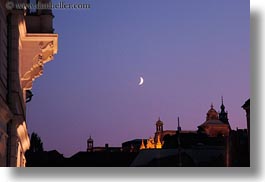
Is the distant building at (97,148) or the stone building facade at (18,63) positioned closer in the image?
the distant building at (97,148)

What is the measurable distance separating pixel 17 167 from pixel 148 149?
0.64 meters

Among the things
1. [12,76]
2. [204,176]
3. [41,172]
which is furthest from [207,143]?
[12,76]

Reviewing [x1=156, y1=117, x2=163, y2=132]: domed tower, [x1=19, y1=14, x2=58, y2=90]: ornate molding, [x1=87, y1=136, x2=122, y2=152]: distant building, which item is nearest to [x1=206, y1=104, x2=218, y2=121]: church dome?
[x1=156, y1=117, x2=163, y2=132]: domed tower

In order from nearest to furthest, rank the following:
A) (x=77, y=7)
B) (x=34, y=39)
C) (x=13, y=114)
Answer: (x=77, y=7) → (x=13, y=114) → (x=34, y=39)

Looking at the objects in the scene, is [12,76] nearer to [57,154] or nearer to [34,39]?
[34,39]

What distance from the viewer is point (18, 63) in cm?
529

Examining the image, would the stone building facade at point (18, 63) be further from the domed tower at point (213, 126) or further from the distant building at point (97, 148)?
the domed tower at point (213, 126)

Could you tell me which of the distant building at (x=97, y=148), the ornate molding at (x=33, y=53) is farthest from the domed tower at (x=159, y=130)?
the ornate molding at (x=33, y=53)

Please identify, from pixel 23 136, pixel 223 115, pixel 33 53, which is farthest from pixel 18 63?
pixel 223 115

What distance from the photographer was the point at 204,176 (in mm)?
3914

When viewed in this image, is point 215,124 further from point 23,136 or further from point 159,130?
point 23,136

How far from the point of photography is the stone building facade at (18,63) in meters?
4.52

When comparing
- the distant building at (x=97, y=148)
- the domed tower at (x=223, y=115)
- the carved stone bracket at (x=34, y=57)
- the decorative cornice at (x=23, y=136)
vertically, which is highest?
the carved stone bracket at (x=34, y=57)

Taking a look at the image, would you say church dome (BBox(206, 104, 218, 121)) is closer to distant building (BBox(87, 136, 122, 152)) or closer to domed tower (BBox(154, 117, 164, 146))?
domed tower (BBox(154, 117, 164, 146))
